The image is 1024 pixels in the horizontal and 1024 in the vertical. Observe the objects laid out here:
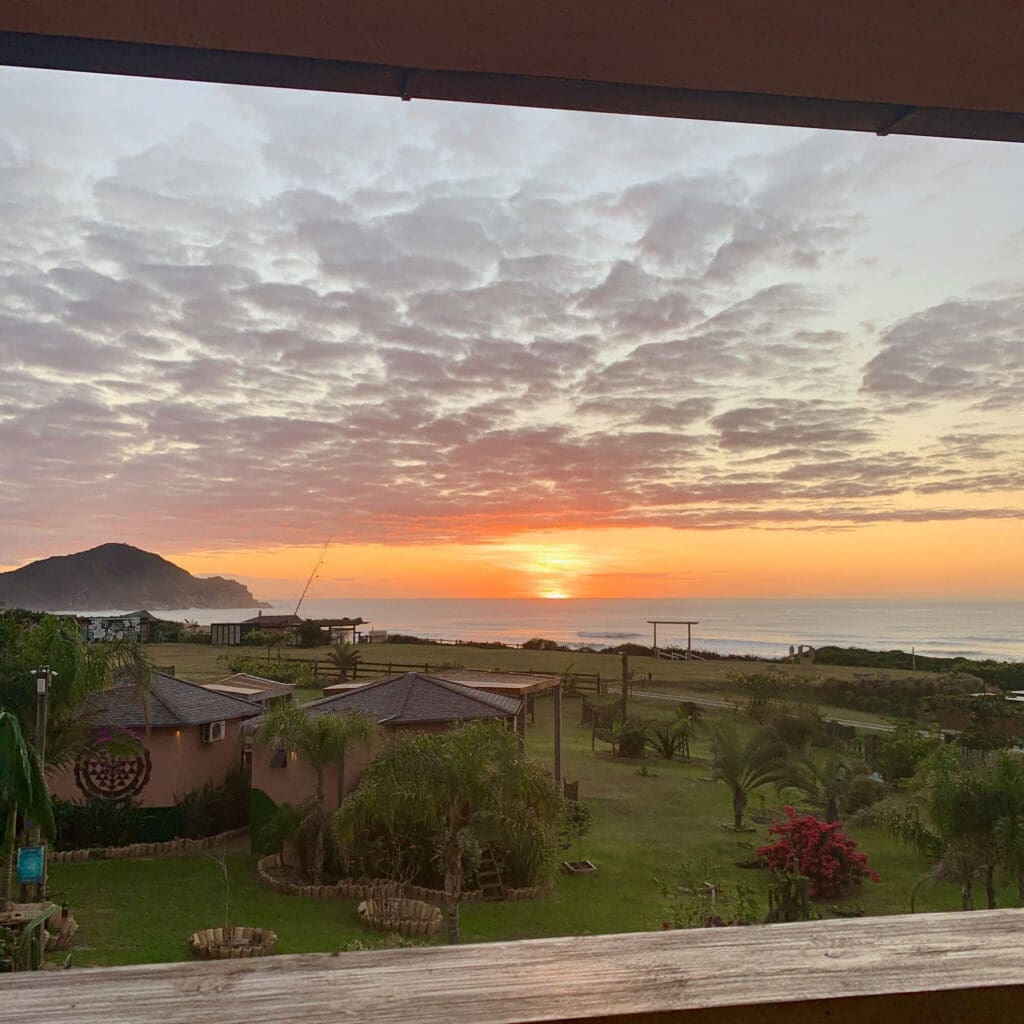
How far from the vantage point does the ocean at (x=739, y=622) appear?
200 feet

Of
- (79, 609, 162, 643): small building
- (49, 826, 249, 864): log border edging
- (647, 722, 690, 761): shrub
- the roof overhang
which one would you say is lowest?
(49, 826, 249, 864): log border edging

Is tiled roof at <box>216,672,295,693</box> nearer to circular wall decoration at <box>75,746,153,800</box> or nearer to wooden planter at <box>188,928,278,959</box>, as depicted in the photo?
circular wall decoration at <box>75,746,153,800</box>

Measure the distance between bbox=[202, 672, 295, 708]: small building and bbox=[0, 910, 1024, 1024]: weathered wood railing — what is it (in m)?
15.4

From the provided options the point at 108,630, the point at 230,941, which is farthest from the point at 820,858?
the point at 108,630

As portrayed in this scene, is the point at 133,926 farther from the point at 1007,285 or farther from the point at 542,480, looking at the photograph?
the point at 542,480

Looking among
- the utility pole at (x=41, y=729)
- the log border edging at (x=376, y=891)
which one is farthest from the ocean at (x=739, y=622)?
the log border edging at (x=376, y=891)

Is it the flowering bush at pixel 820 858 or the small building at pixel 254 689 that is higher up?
the small building at pixel 254 689

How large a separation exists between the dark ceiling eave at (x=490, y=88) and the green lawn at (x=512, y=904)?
681cm

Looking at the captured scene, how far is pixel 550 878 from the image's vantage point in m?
10.6

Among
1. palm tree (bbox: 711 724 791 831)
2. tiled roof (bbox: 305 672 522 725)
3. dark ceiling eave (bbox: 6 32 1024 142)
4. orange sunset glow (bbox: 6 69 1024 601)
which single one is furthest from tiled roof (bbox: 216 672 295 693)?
dark ceiling eave (bbox: 6 32 1024 142)

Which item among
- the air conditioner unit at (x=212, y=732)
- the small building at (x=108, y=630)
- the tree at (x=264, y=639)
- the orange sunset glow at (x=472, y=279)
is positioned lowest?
the air conditioner unit at (x=212, y=732)

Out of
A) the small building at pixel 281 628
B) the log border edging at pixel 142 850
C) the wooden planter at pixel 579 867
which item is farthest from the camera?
the small building at pixel 281 628

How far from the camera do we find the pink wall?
41.9 ft

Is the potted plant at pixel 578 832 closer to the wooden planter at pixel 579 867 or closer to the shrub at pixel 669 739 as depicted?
the wooden planter at pixel 579 867
